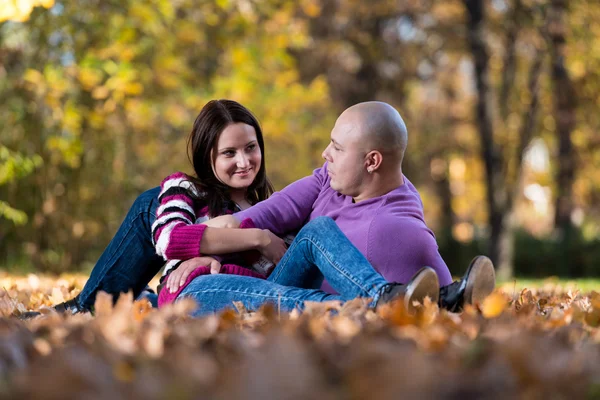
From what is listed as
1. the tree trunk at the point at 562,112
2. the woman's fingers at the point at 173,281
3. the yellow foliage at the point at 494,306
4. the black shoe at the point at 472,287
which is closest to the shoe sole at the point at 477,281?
the black shoe at the point at 472,287

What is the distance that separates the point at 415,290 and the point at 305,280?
81cm

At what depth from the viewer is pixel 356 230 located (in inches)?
136

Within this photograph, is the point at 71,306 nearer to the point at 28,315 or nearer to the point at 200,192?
the point at 28,315

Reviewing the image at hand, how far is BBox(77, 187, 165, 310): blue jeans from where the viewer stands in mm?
4004

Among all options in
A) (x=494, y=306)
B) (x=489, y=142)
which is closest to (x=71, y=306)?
(x=494, y=306)

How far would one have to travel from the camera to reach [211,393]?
4.55ft

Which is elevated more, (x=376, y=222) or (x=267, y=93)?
(x=267, y=93)

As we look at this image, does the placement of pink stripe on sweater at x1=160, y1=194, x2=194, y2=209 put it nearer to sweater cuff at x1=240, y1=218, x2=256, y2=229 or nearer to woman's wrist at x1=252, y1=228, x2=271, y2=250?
sweater cuff at x1=240, y1=218, x2=256, y2=229

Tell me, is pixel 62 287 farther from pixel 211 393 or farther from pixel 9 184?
pixel 9 184

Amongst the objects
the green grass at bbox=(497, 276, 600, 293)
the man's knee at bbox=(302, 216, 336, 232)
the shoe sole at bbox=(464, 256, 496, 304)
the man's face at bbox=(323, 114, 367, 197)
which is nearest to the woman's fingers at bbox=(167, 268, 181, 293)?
the man's knee at bbox=(302, 216, 336, 232)

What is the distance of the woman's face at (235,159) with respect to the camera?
397 cm

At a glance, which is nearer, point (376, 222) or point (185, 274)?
point (376, 222)

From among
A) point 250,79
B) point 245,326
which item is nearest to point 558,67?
point 250,79

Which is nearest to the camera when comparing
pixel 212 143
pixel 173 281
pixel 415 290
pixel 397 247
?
pixel 415 290
